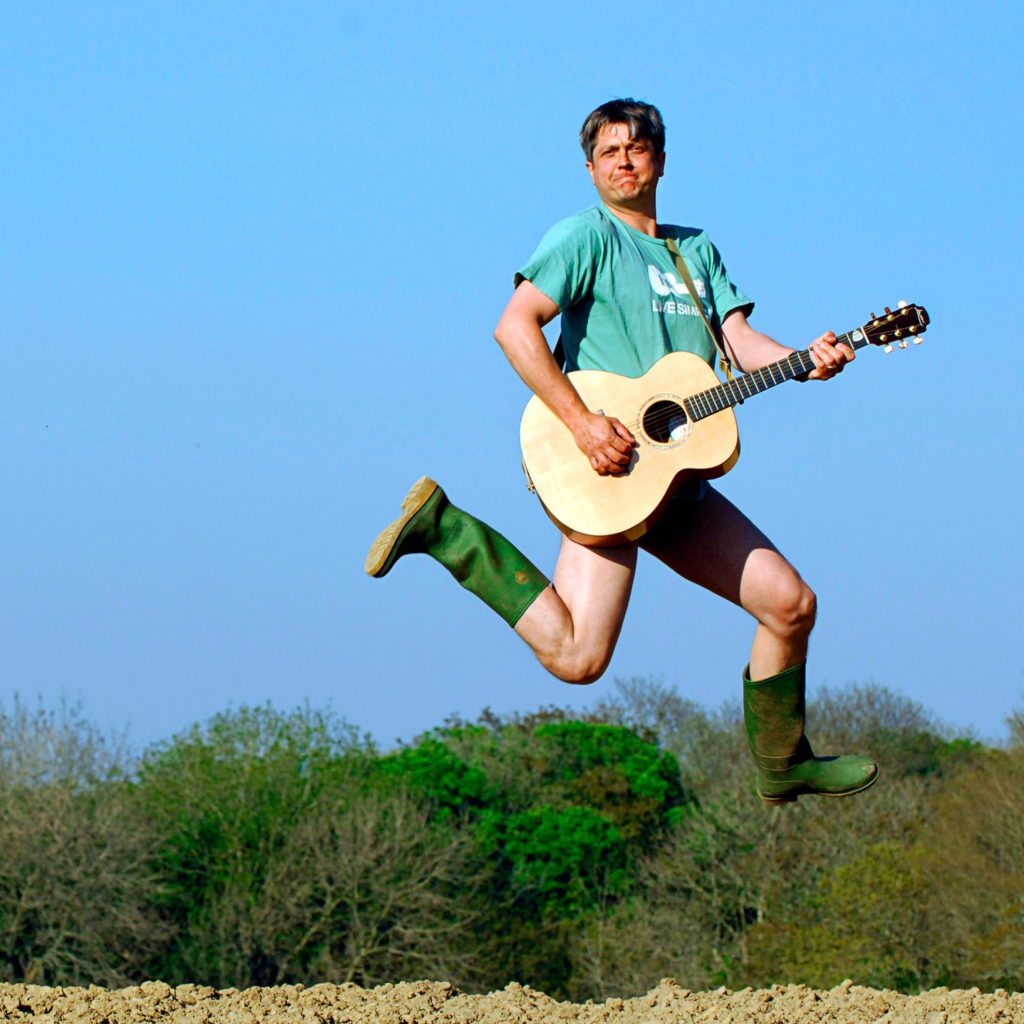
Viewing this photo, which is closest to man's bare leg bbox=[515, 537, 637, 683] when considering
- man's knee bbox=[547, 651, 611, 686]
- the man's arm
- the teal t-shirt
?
man's knee bbox=[547, 651, 611, 686]

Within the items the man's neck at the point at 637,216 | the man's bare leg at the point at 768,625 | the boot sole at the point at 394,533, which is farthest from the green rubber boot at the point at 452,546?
the man's neck at the point at 637,216

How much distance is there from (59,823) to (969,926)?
20796 mm

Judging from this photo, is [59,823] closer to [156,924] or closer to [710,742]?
→ [156,924]

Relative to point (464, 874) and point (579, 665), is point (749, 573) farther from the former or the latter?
point (464, 874)

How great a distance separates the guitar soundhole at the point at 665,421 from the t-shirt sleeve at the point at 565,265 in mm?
507

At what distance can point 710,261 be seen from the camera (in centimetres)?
590

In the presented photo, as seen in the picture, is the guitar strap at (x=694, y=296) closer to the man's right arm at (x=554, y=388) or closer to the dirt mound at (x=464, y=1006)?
the man's right arm at (x=554, y=388)

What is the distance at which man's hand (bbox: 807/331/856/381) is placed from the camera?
5414mm

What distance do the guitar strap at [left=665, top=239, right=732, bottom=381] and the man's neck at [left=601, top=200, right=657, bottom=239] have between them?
91 mm

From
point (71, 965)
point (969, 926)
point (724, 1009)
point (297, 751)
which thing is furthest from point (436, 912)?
point (724, 1009)

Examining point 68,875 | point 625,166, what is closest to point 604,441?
point 625,166

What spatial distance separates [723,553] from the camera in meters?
5.44

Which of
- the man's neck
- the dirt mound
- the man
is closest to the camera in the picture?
the man

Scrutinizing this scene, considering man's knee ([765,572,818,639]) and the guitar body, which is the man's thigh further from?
the guitar body
